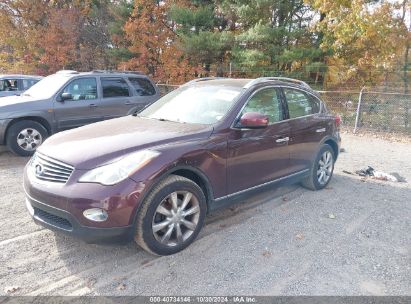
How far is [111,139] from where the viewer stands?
3.46m

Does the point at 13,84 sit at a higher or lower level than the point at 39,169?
higher

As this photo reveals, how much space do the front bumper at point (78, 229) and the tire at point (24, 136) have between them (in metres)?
4.38

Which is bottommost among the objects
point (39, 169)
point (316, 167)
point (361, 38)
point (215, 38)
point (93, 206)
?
point (316, 167)

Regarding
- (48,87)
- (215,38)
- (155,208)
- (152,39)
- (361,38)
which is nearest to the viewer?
(155,208)

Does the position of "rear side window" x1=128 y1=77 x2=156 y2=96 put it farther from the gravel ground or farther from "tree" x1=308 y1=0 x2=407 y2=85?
"tree" x1=308 y1=0 x2=407 y2=85

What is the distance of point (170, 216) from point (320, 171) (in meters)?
3.08

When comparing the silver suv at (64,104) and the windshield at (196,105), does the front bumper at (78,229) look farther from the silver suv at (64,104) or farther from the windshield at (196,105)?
the silver suv at (64,104)

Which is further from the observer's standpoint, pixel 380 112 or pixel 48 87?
pixel 380 112

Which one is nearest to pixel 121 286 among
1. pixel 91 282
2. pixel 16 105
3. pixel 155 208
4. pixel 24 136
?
pixel 91 282

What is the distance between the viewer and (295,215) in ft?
14.7

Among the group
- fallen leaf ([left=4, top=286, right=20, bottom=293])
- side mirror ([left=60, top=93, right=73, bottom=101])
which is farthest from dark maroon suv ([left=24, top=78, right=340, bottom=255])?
side mirror ([left=60, top=93, right=73, bottom=101])

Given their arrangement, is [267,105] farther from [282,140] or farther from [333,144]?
[333,144]

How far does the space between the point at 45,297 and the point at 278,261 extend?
2.12 meters

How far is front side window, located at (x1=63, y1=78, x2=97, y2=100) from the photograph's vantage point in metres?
7.46
